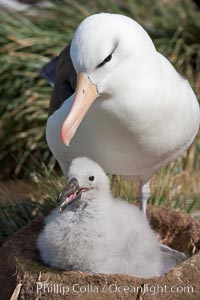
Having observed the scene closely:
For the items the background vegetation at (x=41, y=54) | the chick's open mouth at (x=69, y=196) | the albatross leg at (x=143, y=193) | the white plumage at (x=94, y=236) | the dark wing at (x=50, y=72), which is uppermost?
the chick's open mouth at (x=69, y=196)

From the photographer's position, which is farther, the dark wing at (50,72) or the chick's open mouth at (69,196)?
the dark wing at (50,72)

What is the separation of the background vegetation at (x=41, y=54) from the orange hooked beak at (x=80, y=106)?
256 centimetres

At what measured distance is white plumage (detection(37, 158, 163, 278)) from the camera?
3.69 meters

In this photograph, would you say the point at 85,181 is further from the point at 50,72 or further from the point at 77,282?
the point at 50,72

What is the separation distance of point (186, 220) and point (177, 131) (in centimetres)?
60

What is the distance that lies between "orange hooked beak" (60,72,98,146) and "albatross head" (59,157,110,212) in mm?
218

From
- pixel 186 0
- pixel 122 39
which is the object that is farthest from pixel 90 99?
pixel 186 0

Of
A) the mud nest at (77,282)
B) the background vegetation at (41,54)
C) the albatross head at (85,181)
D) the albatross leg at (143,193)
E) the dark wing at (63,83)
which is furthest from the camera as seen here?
the background vegetation at (41,54)

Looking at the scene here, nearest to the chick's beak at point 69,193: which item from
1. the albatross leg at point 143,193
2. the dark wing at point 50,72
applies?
the albatross leg at point 143,193

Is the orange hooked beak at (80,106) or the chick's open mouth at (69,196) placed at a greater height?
the orange hooked beak at (80,106)

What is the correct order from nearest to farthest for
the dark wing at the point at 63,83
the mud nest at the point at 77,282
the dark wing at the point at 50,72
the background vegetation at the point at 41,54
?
1. the mud nest at the point at 77,282
2. the dark wing at the point at 63,83
3. the dark wing at the point at 50,72
4. the background vegetation at the point at 41,54

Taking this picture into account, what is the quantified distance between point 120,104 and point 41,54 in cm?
323

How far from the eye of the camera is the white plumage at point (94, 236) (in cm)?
369

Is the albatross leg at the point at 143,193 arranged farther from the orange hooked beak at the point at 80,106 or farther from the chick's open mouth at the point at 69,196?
the orange hooked beak at the point at 80,106
